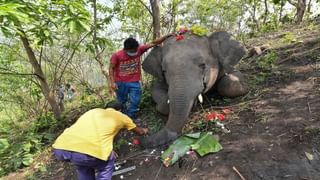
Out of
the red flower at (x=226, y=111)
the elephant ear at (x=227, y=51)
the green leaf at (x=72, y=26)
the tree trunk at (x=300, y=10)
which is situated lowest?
the red flower at (x=226, y=111)

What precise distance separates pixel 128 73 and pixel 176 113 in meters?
1.49

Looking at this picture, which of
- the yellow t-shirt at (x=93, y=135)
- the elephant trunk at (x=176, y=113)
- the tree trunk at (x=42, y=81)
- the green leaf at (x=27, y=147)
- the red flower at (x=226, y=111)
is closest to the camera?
the yellow t-shirt at (x=93, y=135)

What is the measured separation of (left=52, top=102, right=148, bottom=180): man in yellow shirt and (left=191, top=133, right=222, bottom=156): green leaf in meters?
0.99

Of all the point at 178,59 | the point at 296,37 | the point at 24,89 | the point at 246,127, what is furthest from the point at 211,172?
the point at 24,89

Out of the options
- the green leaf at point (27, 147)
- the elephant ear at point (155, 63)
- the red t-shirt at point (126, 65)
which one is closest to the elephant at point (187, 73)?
the elephant ear at point (155, 63)

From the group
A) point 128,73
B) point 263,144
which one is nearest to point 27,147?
point 128,73

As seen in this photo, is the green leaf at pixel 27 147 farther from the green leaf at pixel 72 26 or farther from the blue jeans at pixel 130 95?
the green leaf at pixel 72 26

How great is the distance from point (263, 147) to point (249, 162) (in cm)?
33

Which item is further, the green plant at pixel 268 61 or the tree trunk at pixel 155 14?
the tree trunk at pixel 155 14

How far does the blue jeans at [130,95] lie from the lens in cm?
616

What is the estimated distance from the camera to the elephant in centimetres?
495

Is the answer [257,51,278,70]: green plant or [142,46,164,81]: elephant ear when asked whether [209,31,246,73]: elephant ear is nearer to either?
[142,46,164,81]: elephant ear

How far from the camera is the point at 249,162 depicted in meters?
4.15

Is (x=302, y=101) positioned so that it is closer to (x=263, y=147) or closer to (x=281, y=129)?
(x=281, y=129)
